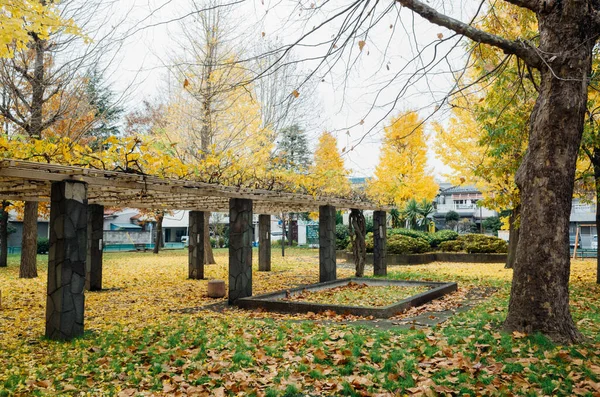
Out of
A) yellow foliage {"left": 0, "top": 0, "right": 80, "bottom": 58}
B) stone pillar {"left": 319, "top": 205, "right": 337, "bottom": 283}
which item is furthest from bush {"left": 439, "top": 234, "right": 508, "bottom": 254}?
yellow foliage {"left": 0, "top": 0, "right": 80, "bottom": 58}

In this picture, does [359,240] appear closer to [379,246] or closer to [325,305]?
[379,246]

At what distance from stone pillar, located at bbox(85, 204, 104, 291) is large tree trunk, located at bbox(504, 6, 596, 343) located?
1114 centimetres

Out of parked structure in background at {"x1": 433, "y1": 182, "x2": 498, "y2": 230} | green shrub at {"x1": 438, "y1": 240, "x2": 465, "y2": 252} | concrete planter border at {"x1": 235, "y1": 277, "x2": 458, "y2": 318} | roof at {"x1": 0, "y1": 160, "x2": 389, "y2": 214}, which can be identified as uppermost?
parked structure in background at {"x1": 433, "y1": 182, "x2": 498, "y2": 230}

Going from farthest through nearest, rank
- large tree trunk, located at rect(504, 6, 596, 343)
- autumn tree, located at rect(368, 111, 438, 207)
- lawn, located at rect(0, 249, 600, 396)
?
autumn tree, located at rect(368, 111, 438, 207) → large tree trunk, located at rect(504, 6, 596, 343) → lawn, located at rect(0, 249, 600, 396)

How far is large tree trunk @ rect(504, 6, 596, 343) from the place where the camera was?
5746 mm

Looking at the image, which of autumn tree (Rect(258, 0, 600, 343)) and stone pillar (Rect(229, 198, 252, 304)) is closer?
autumn tree (Rect(258, 0, 600, 343))

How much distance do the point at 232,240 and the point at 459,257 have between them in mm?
15491

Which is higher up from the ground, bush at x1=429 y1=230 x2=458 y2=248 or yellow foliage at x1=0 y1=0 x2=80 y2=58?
yellow foliage at x1=0 y1=0 x2=80 y2=58

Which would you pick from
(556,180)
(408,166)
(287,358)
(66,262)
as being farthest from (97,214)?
(408,166)

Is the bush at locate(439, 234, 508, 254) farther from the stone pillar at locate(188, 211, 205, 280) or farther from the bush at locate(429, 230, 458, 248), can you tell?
the stone pillar at locate(188, 211, 205, 280)

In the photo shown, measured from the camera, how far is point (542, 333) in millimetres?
5727

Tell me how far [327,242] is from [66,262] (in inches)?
337

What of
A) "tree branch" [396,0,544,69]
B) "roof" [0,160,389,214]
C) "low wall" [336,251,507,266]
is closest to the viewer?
"tree branch" [396,0,544,69]

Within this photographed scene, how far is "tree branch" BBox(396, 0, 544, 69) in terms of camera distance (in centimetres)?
552
